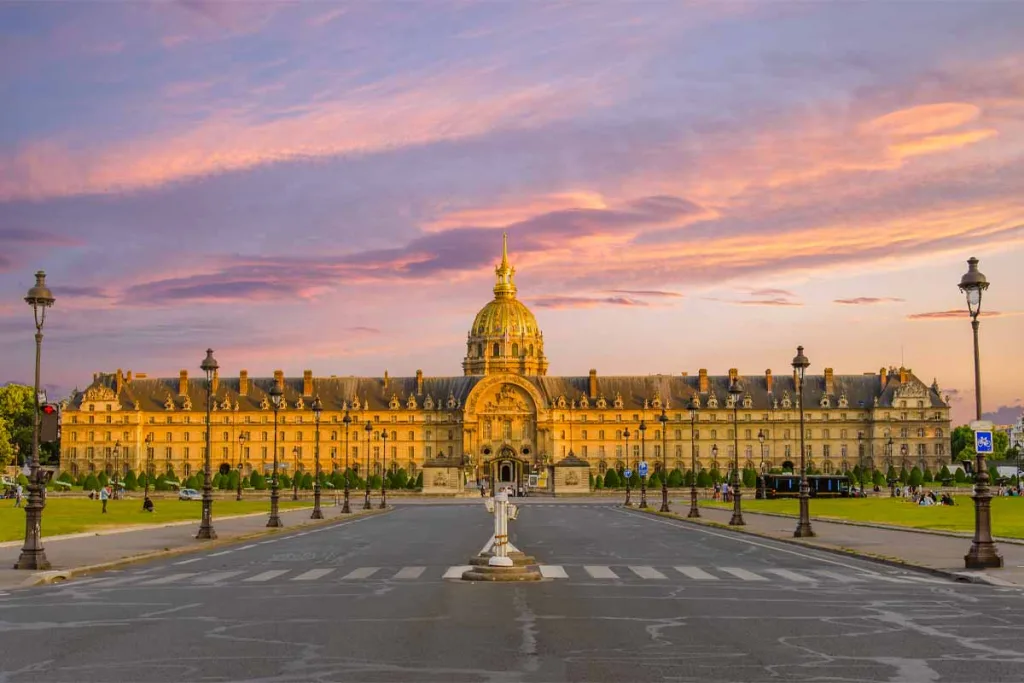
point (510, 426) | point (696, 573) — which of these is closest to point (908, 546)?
point (696, 573)

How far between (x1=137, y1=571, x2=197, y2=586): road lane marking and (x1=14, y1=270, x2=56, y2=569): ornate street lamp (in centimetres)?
289

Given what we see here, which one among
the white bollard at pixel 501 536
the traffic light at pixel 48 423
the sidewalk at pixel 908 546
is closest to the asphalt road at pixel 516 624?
the sidewalk at pixel 908 546

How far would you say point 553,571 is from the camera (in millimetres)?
27375

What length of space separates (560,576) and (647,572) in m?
2.33

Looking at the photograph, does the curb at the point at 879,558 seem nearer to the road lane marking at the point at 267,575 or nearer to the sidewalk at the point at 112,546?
the road lane marking at the point at 267,575

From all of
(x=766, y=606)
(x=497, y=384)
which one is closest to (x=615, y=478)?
Answer: (x=497, y=384)

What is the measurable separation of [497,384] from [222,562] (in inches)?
6335

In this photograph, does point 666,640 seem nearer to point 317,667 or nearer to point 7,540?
point 317,667

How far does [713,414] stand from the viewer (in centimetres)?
19512

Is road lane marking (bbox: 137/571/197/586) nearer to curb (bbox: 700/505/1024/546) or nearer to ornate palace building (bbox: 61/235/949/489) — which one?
curb (bbox: 700/505/1024/546)

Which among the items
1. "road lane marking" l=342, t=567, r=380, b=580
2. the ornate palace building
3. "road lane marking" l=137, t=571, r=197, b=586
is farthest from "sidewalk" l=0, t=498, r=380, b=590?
the ornate palace building

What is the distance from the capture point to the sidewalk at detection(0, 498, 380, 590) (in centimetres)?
2636

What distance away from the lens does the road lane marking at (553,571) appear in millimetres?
25984

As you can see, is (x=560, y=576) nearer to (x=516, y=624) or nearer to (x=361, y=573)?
(x=361, y=573)
